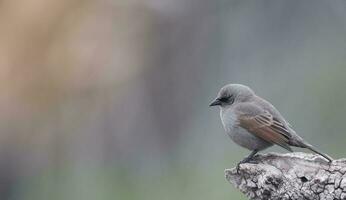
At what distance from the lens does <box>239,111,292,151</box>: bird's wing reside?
6.83m

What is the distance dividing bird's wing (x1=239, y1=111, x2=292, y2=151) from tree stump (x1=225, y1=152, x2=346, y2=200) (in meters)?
0.76

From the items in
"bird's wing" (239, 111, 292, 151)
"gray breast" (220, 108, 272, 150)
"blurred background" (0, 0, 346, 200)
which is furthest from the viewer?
"blurred background" (0, 0, 346, 200)

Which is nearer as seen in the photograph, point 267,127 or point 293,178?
point 293,178

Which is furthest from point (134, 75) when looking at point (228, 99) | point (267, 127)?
point (267, 127)

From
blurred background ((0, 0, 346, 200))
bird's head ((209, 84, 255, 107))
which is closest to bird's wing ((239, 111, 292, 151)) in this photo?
bird's head ((209, 84, 255, 107))

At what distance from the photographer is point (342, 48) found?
39.1 ft

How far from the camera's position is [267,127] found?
696 centimetres

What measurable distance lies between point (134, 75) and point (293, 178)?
6.66 meters

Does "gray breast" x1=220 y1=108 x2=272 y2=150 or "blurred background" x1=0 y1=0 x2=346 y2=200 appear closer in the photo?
"gray breast" x1=220 y1=108 x2=272 y2=150

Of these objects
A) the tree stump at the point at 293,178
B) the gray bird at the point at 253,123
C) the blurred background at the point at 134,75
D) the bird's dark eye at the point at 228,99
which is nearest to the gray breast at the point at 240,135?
the gray bird at the point at 253,123

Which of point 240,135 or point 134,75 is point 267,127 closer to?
point 240,135

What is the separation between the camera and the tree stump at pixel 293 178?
5.66 meters

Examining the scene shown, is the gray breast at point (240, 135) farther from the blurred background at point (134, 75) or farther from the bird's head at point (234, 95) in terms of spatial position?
the blurred background at point (134, 75)

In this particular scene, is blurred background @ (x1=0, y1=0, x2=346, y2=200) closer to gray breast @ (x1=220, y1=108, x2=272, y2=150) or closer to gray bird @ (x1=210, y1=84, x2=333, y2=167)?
gray bird @ (x1=210, y1=84, x2=333, y2=167)
